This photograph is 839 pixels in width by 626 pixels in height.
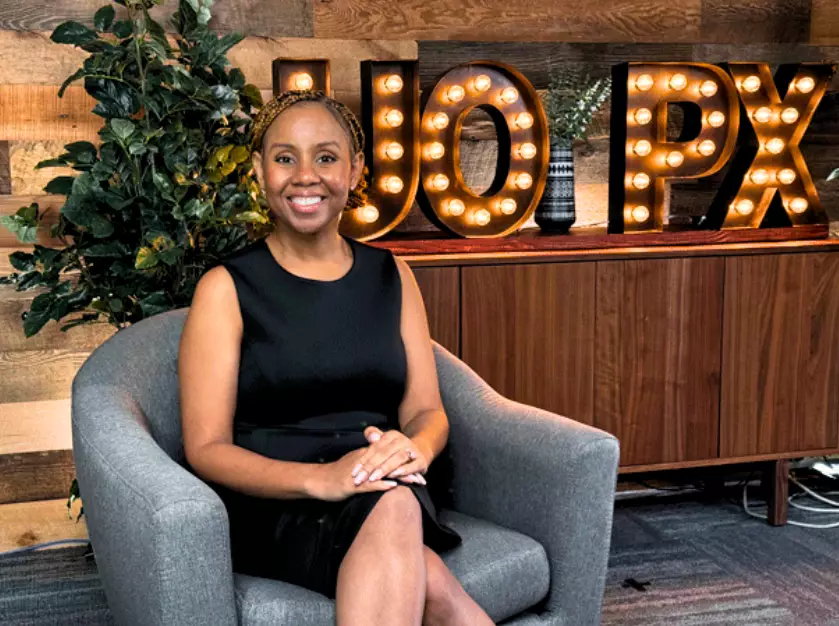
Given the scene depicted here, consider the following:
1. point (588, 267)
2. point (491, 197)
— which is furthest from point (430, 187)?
point (588, 267)

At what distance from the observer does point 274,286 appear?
6.57 ft

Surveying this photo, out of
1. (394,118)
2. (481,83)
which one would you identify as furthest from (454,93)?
(394,118)

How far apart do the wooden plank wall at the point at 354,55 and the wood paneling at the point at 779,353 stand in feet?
1.74

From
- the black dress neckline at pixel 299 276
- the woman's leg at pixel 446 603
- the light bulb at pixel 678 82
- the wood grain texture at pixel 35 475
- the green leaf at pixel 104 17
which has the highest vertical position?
the green leaf at pixel 104 17

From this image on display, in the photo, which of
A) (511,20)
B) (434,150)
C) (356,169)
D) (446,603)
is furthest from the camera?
(511,20)

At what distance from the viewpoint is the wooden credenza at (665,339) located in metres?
2.97

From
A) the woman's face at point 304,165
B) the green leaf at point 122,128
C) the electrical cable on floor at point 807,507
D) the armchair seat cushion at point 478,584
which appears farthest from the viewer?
the electrical cable on floor at point 807,507

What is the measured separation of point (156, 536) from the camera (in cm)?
Result: 158

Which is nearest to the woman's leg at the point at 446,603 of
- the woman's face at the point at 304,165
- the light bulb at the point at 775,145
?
the woman's face at the point at 304,165

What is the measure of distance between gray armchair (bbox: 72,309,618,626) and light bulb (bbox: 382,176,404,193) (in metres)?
0.72

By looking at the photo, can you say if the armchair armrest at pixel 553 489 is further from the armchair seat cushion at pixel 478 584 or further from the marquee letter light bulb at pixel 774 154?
the marquee letter light bulb at pixel 774 154

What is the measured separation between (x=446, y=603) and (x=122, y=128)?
1443 millimetres

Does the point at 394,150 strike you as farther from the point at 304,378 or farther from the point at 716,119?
the point at 304,378

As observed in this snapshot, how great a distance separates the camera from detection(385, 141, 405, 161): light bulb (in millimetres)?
2938
